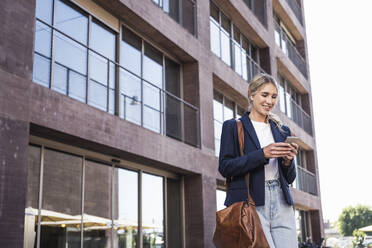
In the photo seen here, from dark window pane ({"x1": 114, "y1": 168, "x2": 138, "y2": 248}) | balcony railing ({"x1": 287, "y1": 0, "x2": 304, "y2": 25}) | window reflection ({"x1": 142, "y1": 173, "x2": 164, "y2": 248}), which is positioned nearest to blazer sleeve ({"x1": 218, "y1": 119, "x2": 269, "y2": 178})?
dark window pane ({"x1": 114, "y1": 168, "x2": 138, "y2": 248})

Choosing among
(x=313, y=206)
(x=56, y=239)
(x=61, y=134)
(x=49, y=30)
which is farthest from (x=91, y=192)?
(x=313, y=206)

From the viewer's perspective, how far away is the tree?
298 ft

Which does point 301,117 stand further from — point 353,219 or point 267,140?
point 353,219

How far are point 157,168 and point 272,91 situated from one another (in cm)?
984

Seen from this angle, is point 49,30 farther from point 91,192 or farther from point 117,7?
point 91,192

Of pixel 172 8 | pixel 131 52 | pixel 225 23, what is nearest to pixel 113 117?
pixel 131 52

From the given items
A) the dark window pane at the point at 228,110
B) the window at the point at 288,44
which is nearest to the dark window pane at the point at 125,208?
the dark window pane at the point at 228,110

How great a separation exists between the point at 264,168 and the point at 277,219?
30 centimetres

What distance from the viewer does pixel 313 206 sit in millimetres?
25250

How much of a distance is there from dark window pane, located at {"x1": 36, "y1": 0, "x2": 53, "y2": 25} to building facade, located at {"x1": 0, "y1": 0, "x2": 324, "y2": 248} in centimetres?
2

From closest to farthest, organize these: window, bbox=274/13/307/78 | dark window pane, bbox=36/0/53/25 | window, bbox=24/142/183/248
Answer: window, bbox=24/142/183/248 → dark window pane, bbox=36/0/53/25 → window, bbox=274/13/307/78

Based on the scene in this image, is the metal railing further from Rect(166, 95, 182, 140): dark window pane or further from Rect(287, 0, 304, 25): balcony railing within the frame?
Rect(287, 0, 304, 25): balcony railing

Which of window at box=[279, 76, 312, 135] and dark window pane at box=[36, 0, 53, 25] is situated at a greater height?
window at box=[279, 76, 312, 135]

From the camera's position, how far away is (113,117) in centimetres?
996
